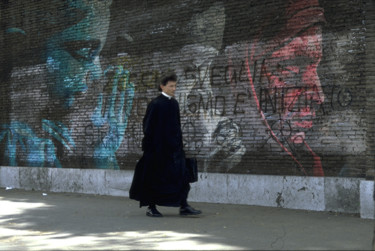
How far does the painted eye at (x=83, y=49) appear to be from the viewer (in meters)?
12.8

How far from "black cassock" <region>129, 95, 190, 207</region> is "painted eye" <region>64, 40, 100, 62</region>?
4.93m

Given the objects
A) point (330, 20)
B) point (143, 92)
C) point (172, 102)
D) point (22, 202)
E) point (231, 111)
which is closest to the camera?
point (172, 102)

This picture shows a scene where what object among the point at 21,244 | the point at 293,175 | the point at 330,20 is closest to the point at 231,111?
the point at 293,175

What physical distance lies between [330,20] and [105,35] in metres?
5.45

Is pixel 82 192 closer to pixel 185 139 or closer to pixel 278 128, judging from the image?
pixel 185 139

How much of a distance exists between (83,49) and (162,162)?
571 centimetres

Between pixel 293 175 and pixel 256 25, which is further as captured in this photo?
pixel 256 25

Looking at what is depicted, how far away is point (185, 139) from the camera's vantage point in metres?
10.9

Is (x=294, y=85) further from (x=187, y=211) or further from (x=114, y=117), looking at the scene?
(x=114, y=117)

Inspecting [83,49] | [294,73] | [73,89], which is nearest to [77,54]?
[83,49]

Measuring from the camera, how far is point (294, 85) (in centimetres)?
939

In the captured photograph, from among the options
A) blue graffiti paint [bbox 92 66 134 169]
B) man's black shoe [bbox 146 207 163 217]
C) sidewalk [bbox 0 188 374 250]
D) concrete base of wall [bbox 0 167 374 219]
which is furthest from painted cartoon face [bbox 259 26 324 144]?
blue graffiti paint [bbox 92 66 134 169]

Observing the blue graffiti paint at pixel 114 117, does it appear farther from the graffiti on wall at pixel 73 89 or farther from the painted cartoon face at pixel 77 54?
the painted cartoon face at pixel 77 54

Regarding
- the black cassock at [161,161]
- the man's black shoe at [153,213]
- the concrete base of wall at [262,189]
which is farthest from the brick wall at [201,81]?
the man's black shoe at [153,213]
